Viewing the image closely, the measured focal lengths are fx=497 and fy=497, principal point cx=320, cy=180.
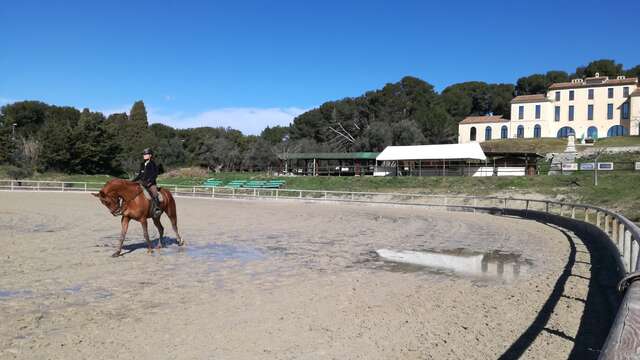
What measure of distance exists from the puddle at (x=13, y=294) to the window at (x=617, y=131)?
8208 cm

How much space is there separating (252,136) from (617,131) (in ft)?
240

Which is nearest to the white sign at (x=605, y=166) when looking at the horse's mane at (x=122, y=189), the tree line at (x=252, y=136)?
the tree line at (x=252, y=136)

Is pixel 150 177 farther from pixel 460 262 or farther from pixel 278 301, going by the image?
pixel 460 262

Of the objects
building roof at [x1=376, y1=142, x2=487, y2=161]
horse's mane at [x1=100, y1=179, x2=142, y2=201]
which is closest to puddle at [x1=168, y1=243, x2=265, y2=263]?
horse's mane at [x1=100, y1=179, x2=142, y2=201]

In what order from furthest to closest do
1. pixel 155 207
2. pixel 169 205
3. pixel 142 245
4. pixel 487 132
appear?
pixel 487 132 → pixel 142 245 → pixel 169 205 → pixel 155 207

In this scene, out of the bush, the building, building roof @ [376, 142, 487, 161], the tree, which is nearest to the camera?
building roof @ [376, 142, 487, 161]

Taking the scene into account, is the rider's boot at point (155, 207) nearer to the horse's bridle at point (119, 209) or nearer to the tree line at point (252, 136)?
the horse's bridle at point (119, 209)

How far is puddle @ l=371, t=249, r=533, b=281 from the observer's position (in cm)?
986

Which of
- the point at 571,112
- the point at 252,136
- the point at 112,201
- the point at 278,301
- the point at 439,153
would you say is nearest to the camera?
the point at 278,301

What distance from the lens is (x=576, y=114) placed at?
76.9 meters

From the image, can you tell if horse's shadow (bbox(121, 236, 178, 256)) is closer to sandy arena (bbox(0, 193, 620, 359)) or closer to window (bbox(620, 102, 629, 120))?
sandy arena (bbox(0, 193, 620, 359))

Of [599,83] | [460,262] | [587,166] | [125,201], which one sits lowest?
[460,262]

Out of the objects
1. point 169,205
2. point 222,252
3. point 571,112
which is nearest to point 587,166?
point 222,252

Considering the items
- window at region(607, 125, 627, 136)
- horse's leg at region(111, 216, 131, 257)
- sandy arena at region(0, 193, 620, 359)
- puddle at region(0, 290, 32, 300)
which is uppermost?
window at region(607, 125, 627, 136)
